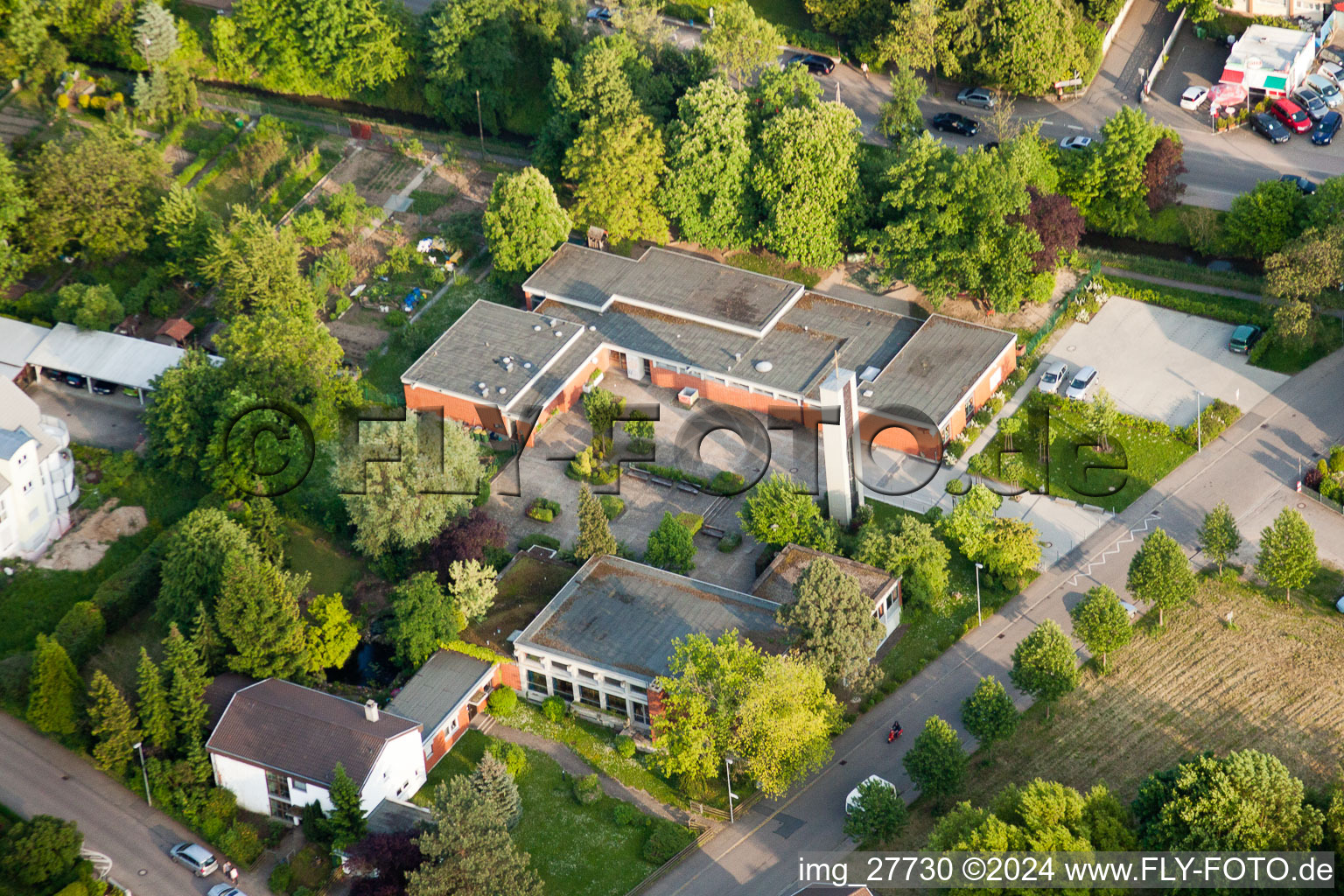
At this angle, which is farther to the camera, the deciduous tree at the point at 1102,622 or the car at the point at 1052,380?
the car at the point at 1052,380

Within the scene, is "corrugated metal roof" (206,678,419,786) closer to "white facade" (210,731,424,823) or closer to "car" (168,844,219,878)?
"white facade" (210,731,424,823)

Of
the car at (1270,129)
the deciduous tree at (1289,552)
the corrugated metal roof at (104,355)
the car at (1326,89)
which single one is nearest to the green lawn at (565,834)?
the deciduous tree at (1289,552)

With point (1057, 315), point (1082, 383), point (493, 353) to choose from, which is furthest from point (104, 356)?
point (1082, 383)

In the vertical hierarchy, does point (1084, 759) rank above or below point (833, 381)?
below

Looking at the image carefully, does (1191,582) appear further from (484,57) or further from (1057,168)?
(484,57)

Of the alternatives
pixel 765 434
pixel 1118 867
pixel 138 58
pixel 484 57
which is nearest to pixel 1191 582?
pixel 1118 867

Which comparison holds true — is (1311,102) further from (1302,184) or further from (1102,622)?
(1102,622)

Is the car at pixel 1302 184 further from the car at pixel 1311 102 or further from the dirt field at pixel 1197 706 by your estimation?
the dirt field at pixel 1197 706
